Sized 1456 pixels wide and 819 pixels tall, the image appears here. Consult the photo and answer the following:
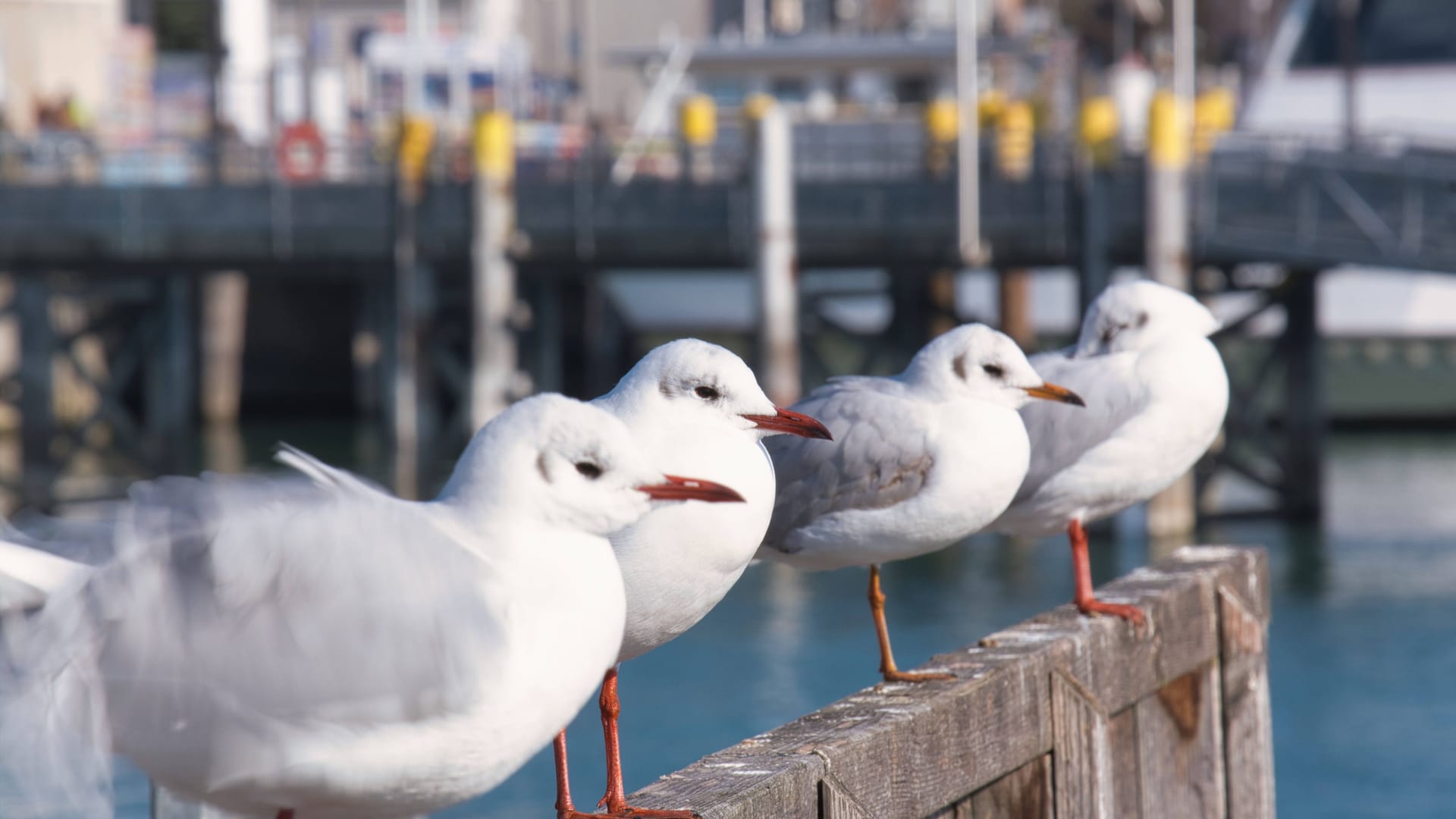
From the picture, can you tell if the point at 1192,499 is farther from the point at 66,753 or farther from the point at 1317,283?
the point at 66,753

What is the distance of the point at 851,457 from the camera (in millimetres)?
4641

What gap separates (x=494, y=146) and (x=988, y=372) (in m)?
16.9

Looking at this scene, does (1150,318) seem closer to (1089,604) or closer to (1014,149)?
(1089,604)

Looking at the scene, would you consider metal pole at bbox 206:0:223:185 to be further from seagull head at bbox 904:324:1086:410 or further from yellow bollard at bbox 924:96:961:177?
seagull head at bbox 904:324:1086:410

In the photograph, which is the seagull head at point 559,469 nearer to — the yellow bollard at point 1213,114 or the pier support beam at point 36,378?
the yellow bollard at point 1213,114

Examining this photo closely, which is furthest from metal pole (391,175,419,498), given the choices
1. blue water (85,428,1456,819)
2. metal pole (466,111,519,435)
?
blue water (85,428,1456,819)

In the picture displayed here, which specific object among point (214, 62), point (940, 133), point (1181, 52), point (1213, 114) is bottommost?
point (940, 133)

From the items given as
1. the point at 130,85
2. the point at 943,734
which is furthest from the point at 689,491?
the point at 130,85

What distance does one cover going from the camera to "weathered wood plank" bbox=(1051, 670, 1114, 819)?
435 centimetres

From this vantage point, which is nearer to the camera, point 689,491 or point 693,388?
point 689,491

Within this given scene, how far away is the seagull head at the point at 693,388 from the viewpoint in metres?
3.68

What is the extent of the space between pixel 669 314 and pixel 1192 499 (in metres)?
12.0

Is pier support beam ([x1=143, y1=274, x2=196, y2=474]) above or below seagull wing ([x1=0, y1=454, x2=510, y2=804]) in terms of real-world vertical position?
below

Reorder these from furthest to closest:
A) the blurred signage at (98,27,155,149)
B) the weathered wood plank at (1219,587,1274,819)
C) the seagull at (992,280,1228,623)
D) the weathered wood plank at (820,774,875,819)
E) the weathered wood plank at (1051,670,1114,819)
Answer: the blurred signage at (98,27,155,149) → the weathered wood plank at (1219,587,1274,819) → the seagull at (992,280,1228,623) → the weathered wood plank at (1051,670,1114,819) → the weathered wood plank at (820,774,875,819)
